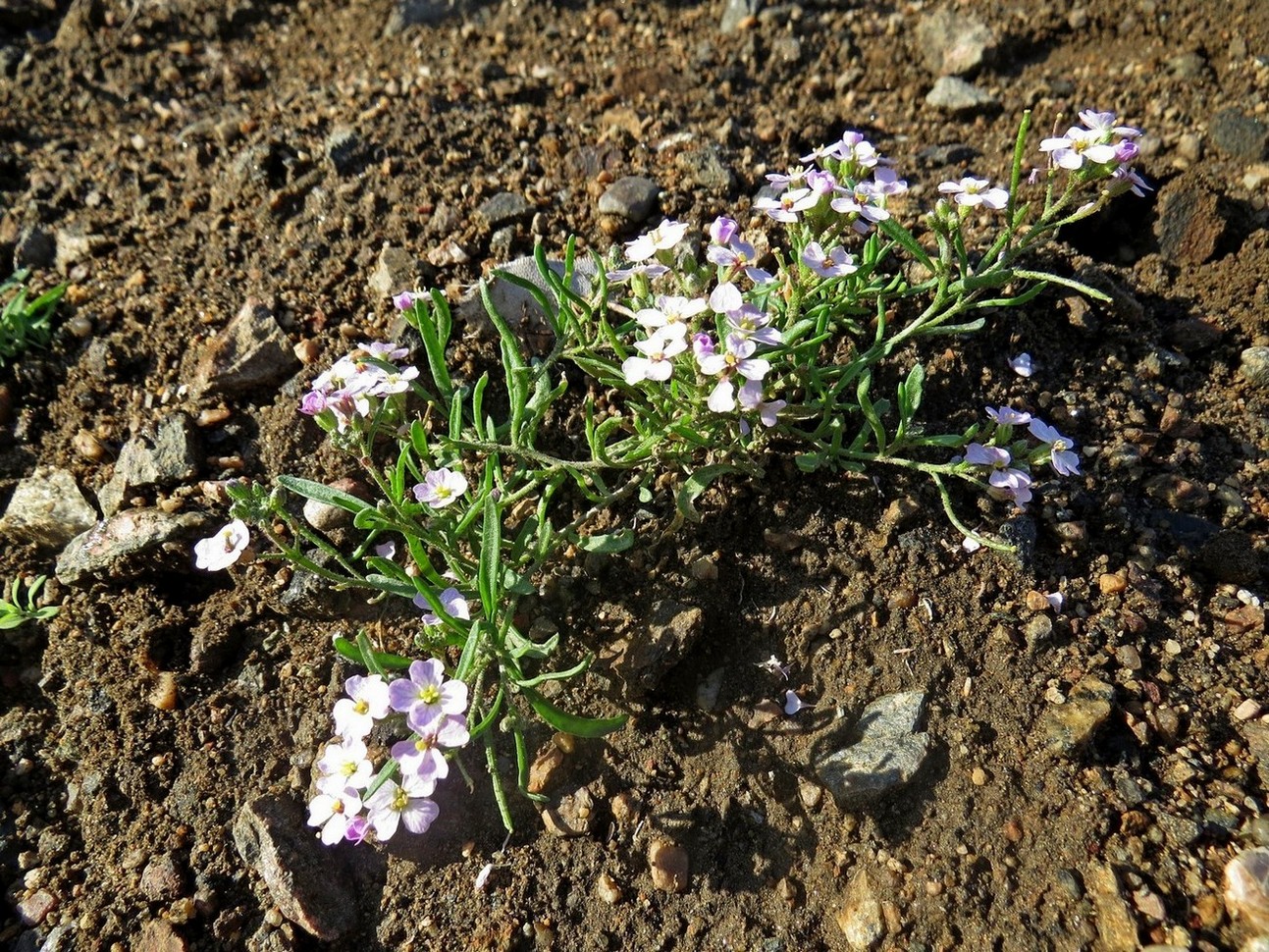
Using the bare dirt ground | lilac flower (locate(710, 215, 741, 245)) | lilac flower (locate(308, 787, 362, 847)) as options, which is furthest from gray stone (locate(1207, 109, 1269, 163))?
lilac flower (locate(308, 787, 362, 847))

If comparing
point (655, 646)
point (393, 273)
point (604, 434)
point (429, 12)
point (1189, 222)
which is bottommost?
point (655, 646)

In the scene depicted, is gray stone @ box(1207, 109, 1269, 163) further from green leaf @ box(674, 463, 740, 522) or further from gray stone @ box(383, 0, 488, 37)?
gray stone @ box(383, 0, 488, 37)

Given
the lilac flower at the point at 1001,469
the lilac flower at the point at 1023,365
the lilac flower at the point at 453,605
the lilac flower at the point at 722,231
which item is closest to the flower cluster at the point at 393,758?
the lilac flower at the point at 453,605

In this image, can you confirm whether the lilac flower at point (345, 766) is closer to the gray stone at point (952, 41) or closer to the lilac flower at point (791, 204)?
the lilac flower at point (791, 204)

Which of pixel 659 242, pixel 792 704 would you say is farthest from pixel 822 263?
pixel 792 704

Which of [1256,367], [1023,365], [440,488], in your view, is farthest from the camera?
[1256,367]

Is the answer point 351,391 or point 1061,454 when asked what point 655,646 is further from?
point 1061,454
